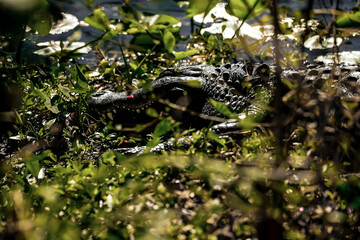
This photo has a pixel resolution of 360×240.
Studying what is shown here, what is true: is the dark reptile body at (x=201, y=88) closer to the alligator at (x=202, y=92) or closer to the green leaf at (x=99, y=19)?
the alligator at (x=202, y=92)

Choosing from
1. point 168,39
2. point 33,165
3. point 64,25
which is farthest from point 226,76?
point 64,25

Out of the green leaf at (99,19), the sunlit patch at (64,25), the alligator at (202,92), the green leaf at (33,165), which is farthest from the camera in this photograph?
the sunlit patch at (64,25)

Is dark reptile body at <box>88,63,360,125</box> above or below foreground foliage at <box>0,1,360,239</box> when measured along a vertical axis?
below

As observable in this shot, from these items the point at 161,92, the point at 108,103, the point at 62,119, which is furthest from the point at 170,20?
the point at 62,119

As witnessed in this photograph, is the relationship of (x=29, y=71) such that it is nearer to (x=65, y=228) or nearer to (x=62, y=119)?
(x=62, y=119)

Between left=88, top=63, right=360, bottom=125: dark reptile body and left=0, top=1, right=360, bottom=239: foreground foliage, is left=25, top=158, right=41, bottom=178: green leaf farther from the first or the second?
left=88, top=63, right=360, bottom=125: dark reptile body

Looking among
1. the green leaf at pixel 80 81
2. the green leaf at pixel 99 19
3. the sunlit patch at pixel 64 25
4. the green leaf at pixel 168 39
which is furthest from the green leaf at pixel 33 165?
the sunlit patch at pixel 64 25

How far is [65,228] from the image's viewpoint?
3.52ft

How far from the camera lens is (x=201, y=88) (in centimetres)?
322

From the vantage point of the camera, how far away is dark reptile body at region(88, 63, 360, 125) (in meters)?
2.89

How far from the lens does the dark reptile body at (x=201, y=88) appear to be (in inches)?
114

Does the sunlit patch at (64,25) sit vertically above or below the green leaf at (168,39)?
below

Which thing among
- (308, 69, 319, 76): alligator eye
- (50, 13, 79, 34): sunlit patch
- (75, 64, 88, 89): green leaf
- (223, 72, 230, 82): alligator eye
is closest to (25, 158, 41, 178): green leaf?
(75, 64, 88, 89): green leaf

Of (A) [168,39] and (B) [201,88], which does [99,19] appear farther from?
(B) [201,88]
